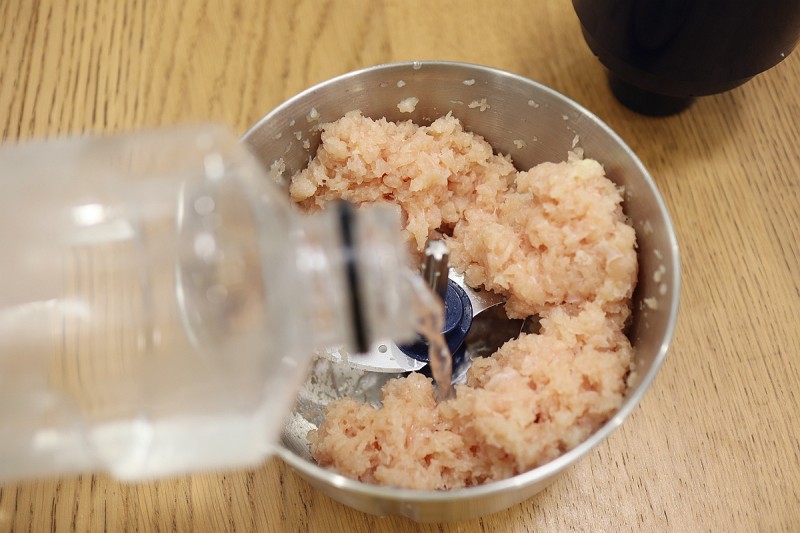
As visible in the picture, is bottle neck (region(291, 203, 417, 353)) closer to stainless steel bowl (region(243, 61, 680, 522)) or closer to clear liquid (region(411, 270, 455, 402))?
clear liquid (region(411, 270, 455, 402))

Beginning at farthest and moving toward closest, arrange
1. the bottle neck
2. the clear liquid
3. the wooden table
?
the wooden table, the clear liquid, the bottle neck

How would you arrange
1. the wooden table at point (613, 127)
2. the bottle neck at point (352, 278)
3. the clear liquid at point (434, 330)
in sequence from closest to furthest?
the bottle neck at point (352, 278) < the clear liquid at point (434, 330) < the wooden table at point (613, 127)

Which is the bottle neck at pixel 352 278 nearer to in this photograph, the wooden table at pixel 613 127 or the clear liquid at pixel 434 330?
the clear liquid at pixel 434 330

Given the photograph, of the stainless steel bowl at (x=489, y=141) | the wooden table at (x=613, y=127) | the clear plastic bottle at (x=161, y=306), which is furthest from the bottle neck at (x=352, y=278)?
the wooden table at (x=613, y=127)

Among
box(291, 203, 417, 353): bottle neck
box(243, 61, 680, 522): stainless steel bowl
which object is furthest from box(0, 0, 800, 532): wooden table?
box(291, 203, 417, 353): bottle neck

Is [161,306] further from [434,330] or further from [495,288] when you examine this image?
[495,288]

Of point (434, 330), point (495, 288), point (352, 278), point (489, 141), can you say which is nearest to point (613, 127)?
point (489, 141)
